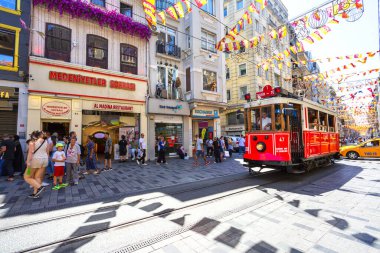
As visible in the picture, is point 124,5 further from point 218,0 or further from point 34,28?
point 218,0

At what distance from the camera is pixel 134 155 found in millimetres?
13250

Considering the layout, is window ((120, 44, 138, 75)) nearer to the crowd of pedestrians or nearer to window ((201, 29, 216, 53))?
the crowd of pedestrians

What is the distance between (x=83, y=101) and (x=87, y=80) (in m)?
1.28

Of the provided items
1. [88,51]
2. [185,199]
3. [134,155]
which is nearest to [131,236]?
[185,199]

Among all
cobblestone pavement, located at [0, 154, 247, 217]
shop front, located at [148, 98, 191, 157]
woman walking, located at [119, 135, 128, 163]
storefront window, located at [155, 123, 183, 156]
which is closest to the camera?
cobblestone pavement, located at [0, 154, 247, 217]

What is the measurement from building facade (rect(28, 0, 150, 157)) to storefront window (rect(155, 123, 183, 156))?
1717mm

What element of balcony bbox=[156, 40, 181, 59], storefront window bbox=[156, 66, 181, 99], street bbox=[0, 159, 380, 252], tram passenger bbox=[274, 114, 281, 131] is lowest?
street bbox=[0, 159, 380, 252]

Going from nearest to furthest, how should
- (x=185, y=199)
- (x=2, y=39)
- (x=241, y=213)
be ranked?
(x=241, y=213) < (x=185, y=199) < (x=2, y=39)

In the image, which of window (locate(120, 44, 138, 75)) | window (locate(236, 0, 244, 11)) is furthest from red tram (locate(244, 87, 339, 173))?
window (locate(236, 0, 244, 11))

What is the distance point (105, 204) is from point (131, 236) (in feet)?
6.52

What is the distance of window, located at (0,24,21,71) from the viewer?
10180mm

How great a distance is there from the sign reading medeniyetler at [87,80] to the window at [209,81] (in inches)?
249

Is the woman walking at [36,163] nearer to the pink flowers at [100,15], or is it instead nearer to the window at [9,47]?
the window at [9,47]

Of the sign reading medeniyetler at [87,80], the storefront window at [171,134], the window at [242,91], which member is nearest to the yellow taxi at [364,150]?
the window at [242,91]
